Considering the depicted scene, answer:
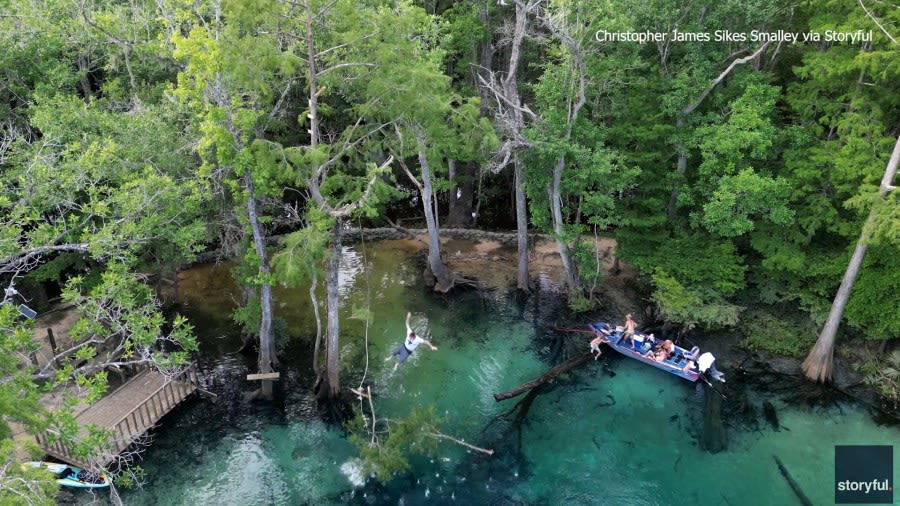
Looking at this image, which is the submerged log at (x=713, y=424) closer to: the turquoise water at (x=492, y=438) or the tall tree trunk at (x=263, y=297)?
the turquoise water at (x=492, y=438)

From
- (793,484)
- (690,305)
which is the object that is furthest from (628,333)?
(793,484)

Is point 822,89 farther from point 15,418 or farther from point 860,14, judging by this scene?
point 15,418

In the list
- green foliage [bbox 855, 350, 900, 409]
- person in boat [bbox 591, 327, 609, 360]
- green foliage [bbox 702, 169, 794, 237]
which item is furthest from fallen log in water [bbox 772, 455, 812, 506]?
green foliage [bbox 702, 169, 794, 237]

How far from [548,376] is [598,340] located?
271cm

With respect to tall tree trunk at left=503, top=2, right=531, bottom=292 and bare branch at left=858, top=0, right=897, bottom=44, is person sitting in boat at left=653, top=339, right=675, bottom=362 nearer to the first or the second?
tall tree trunk at left=503, top=2, right=531, bottom=292

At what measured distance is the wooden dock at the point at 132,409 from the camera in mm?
14133

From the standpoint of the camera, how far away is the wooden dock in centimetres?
1413

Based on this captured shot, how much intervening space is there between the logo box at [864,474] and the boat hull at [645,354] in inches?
169

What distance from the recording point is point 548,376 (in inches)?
697

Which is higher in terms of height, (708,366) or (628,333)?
(628,333)

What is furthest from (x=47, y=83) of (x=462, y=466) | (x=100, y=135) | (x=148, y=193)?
(x=462, y=466)

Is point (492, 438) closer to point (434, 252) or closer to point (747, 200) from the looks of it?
point (434, 252)

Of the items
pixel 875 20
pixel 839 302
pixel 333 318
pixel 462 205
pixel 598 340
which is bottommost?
pixel 598 340

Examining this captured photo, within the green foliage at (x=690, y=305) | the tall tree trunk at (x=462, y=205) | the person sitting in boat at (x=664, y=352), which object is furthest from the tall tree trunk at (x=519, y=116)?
the tall tree trunk at (x=462, y=205)
